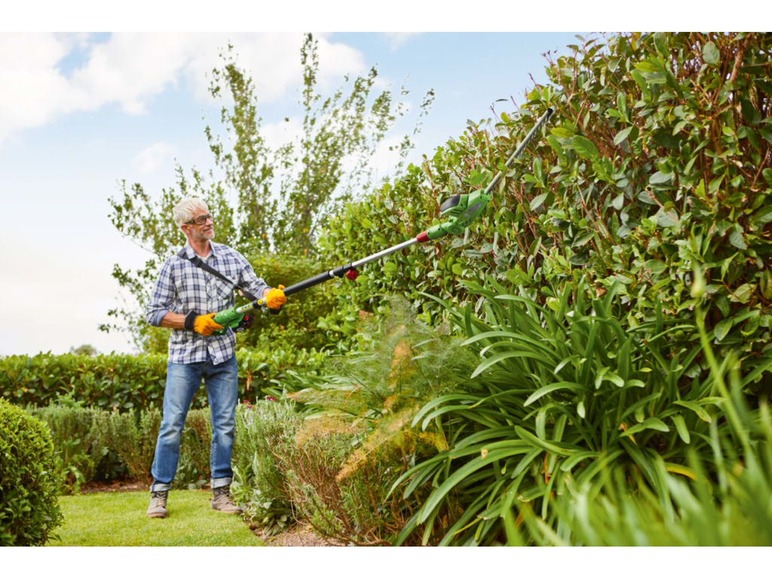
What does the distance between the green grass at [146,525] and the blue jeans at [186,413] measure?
0.27 meters

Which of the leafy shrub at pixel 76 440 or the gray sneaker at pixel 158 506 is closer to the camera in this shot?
the gray sneaker at pixel 158 506

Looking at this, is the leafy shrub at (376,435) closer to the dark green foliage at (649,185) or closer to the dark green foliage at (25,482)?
the dark green foliage at (649,185)

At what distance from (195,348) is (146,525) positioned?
111 cm

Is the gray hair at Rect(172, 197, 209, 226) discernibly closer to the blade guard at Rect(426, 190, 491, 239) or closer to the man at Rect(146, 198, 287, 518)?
Answer: the man at Rect(146, 198, 287, 518)

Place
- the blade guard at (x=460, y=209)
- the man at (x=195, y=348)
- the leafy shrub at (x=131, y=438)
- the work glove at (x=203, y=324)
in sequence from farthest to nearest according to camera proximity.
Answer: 1. the leafy shrub at (x=131, y=438)
2. the man at (x=195, y=348)
3. the work glove at (x=203, y=324)
4. the blade guard at (x=460, y=209)

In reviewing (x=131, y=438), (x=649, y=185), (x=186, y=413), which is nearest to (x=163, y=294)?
(x=186, y=413)

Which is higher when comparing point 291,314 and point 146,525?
point 291,314

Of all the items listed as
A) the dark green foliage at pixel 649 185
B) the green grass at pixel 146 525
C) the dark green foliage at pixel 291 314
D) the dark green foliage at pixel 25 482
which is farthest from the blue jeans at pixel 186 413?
the dark green foliage at pixel 291 314

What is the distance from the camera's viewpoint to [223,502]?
15.1 feet

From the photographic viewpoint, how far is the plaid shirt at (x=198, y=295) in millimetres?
4645

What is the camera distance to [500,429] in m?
2.79

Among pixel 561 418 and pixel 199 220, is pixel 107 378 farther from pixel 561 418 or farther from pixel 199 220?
pixel 561 418

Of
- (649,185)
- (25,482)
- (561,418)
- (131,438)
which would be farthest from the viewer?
(131,438)

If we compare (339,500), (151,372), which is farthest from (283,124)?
(339,500)
